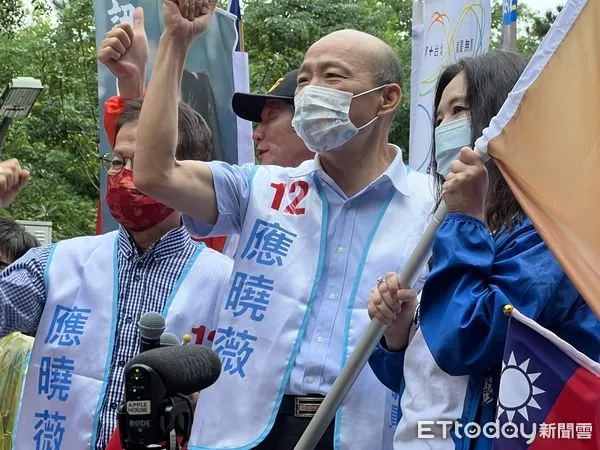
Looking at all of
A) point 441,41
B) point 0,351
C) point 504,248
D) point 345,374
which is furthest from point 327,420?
point 441,41

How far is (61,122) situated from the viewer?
18422mm

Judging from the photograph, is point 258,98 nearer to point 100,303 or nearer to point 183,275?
point 183,275

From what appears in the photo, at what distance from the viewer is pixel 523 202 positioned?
9.11ft

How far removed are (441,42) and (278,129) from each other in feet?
6.03

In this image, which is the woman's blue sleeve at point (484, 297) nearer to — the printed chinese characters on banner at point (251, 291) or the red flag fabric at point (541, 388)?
the red flag fabric at point (541, 388)

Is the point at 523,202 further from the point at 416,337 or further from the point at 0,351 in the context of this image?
the point at 0,351

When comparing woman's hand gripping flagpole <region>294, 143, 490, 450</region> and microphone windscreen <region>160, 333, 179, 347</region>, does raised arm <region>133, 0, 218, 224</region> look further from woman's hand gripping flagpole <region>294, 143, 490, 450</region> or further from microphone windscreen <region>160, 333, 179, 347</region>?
woman's hand gripping flagpole <region>294, 143, 490, 450</region>

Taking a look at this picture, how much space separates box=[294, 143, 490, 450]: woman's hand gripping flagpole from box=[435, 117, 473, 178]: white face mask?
0.45ft

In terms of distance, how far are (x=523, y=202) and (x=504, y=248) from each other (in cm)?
16

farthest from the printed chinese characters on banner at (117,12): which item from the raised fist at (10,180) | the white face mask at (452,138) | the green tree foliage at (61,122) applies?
the green tree foliage at (61,122)

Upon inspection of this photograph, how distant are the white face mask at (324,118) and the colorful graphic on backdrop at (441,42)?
7.70ft

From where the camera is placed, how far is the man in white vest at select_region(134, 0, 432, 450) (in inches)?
133

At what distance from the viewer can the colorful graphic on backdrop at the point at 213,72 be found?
5.76 meters

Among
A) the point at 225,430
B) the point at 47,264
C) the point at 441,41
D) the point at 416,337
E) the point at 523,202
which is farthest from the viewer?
the point at 441,41
